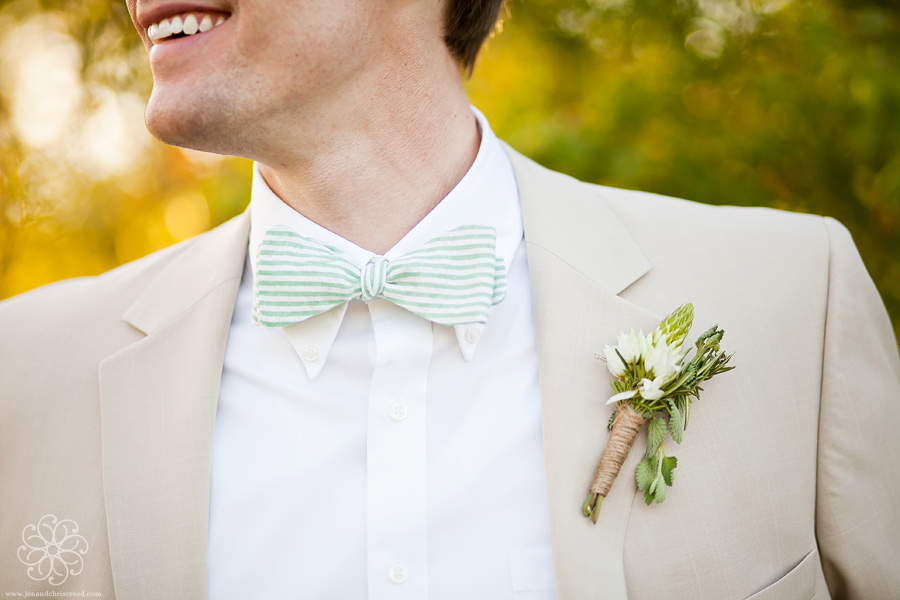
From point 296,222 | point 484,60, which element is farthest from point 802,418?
point 484,60

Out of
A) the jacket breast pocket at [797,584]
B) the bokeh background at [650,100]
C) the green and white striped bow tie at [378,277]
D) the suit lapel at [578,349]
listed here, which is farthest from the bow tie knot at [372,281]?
the bokeh background at [650,100]

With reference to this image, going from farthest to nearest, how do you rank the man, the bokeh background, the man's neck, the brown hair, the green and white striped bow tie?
the bokeh background, the brown hair, the man's neck, the green and white striped bow tie, the man

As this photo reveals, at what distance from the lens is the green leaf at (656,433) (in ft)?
4.80

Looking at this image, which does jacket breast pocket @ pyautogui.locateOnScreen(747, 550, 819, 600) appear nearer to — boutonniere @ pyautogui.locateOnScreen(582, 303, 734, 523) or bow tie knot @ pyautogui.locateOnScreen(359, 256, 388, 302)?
boutonniere @ pyautogui.locateOnScreen(582, 303, 734, 523)

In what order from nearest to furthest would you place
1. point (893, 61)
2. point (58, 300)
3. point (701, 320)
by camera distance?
point (701, 320)
point (58, 300)
point (893, 61)

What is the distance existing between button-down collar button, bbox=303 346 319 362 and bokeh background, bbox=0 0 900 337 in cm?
155

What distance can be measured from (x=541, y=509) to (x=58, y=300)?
1.56 meters

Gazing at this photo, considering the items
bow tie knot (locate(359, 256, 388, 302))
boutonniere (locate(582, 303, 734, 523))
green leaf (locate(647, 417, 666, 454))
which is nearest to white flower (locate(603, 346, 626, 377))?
boutonniere (locate(582, 303, 734, 523))

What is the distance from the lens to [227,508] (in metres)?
1.65

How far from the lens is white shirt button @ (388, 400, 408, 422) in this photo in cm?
162

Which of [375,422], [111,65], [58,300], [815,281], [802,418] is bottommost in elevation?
[802,418]

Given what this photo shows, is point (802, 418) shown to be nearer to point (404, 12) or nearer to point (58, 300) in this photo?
point (404, 12)

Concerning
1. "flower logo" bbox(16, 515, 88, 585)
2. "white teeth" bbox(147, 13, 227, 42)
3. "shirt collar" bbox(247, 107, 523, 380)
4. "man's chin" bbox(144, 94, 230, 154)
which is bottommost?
"flower logo" bbox(16, 515, 88, 585)

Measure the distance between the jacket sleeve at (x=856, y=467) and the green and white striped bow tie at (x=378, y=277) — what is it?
86cm
